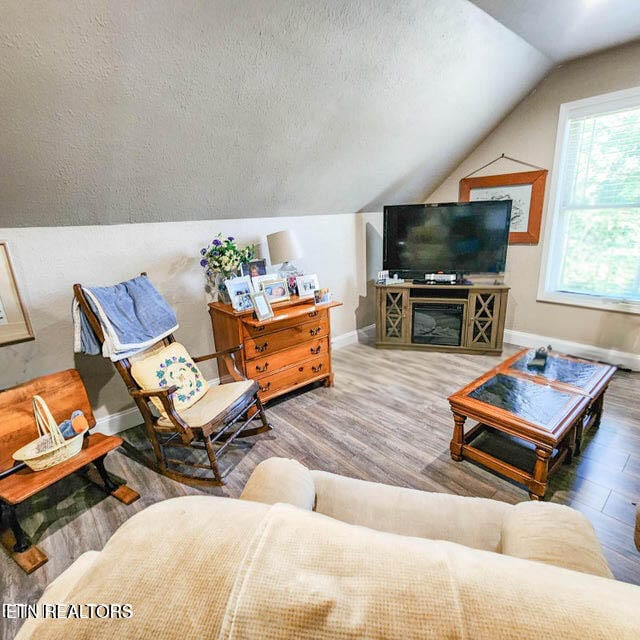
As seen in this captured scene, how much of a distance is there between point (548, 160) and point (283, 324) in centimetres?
301

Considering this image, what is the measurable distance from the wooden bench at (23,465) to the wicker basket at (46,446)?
4 centimetres

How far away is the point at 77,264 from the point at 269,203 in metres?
1.47

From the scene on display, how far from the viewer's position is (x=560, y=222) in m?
3.46

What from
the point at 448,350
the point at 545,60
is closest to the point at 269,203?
the point at 448,350

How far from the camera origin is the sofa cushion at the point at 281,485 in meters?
1.11

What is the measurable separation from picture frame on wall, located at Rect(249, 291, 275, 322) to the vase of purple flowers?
0.32m

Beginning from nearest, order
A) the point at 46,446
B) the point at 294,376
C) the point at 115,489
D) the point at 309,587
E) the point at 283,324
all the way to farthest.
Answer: the point at 309,587
the point at 46,446
the point at 115,489
the point at 283,324
the point at 294,376

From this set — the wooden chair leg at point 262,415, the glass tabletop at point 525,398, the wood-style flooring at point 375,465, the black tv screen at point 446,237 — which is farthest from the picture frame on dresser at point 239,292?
the black tv screen at point 446,237

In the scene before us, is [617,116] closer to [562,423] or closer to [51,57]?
[562,423]

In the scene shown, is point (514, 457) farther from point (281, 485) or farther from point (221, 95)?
point (221, 95)

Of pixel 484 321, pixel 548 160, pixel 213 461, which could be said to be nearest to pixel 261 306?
pixel 213 461

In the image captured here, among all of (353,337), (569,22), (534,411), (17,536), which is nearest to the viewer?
(17,536)

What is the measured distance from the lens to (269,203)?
9.74 feet

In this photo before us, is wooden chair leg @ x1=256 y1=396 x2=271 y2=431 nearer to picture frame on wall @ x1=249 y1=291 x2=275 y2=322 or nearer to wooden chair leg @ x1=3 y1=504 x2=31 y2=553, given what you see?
picture frame on wall @ x1=249 y1=291 x2=275 y2=322
